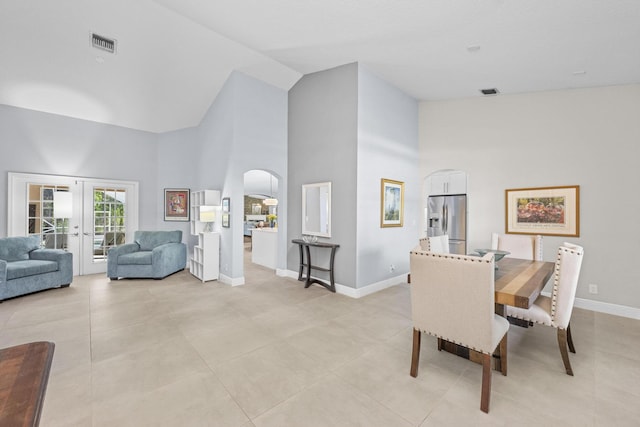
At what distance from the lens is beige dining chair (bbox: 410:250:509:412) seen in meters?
1.89

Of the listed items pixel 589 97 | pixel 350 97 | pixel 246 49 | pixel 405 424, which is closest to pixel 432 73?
pixel 350 97

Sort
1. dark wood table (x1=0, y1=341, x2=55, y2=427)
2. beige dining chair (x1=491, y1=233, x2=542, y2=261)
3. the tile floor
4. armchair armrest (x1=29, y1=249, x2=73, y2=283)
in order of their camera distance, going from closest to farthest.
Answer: dark wood table (x1=0, y1=341, x2=55, y2=427) → the tile floor → beige dining chair (x1=491, y1=233, x2=542, y2=261) → armchair armrest (x1=29, y1=249, x2=73, y2=283)

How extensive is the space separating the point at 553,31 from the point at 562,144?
1711mm

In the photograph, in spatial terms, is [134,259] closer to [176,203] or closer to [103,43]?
[176,203]

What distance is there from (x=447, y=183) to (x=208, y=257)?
5.05 metres

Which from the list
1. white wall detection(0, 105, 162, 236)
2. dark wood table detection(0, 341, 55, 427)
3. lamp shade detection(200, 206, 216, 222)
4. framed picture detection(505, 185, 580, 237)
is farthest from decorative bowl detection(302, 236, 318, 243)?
white wall detection(0, 105, 162, 236)

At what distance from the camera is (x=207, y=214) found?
5.28 metres

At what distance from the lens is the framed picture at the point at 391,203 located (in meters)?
4.61

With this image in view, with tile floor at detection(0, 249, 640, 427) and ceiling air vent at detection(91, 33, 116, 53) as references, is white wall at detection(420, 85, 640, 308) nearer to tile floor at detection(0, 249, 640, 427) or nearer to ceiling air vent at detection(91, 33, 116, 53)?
tile floor at detection(0, 249, 640, 427)

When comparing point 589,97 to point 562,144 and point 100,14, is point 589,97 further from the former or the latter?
point 100,14

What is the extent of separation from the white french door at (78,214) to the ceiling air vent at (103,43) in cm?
274

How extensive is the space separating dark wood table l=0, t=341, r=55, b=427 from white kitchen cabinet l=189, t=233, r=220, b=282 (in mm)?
3941

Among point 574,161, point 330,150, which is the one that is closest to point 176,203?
point 330,150

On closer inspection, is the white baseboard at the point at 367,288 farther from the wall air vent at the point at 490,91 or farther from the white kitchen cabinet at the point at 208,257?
the wall air vent at the point at 490,91
